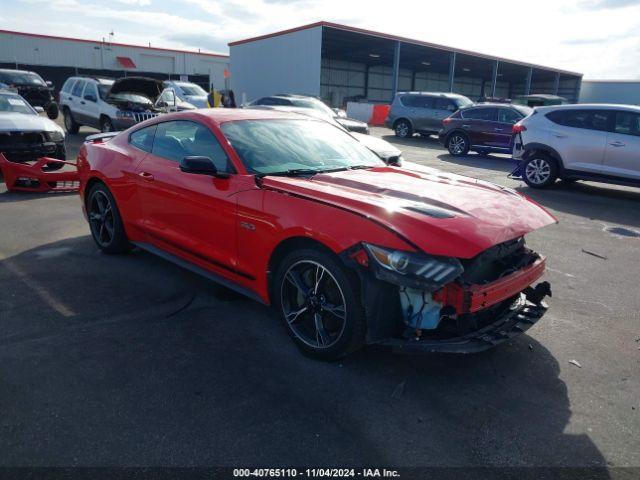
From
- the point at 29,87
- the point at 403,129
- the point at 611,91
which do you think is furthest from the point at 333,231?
the point at 611,91

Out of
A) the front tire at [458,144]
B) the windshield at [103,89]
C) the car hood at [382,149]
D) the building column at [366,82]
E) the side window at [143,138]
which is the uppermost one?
the building column at [366,82]

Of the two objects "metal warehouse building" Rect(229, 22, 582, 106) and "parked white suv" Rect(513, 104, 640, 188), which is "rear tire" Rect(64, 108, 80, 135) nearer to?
"parked white suv" Rect(513, 104, 640, 188)

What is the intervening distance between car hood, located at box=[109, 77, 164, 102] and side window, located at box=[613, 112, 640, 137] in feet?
38.1

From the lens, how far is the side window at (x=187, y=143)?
4129mm

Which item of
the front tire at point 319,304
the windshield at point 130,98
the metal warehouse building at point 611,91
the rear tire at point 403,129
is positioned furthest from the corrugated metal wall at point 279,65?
the metal warehouse building at point 611,91

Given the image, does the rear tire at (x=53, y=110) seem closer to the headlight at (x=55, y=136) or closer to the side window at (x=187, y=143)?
the headlight at (x=55, y=136)

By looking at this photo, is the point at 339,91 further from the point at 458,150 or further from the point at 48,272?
the point at 48,272

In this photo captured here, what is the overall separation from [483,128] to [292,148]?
12865 mm

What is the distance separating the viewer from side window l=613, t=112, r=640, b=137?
9.24 meters

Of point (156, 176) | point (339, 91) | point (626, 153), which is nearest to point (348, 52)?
point (339, 91)

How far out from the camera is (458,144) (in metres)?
16.3

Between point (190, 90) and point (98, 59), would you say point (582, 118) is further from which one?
point (98, 59)

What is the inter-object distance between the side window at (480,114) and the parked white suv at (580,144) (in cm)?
518

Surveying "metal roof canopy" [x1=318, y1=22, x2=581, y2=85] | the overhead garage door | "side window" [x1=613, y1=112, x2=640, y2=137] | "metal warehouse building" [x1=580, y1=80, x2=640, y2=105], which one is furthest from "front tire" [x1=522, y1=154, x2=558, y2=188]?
the overhead garage door
